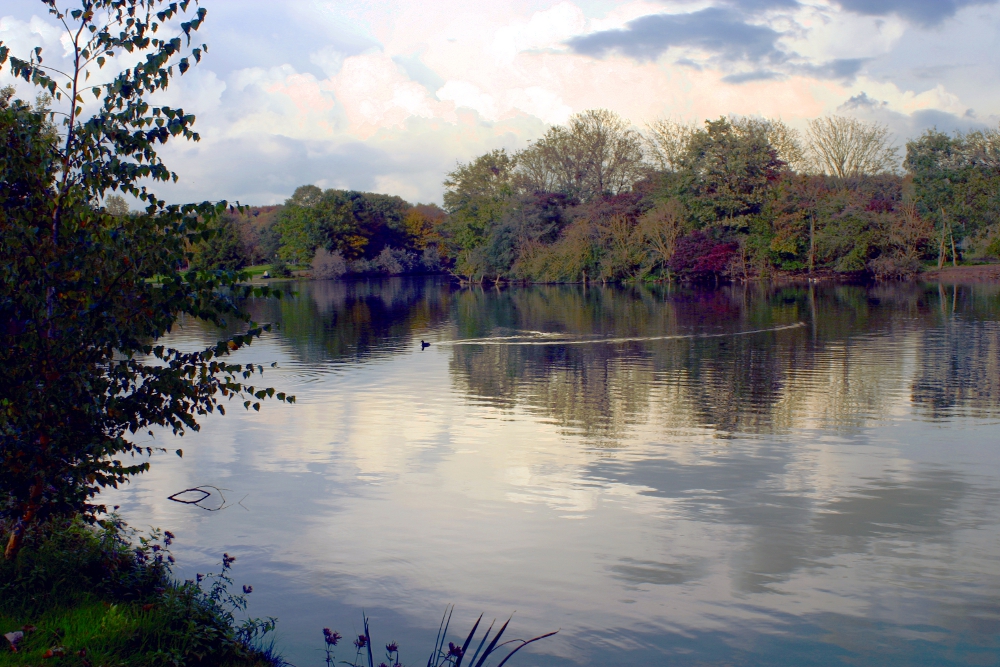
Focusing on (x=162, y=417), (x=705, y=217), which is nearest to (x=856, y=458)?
(x=162, y=417)

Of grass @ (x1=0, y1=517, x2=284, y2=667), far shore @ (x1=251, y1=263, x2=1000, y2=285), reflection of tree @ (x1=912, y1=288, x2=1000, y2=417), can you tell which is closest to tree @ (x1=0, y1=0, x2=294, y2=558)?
grass @ (x1=0, y1=517, x2=284, y2=667)

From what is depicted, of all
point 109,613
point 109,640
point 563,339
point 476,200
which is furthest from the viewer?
point 476,200

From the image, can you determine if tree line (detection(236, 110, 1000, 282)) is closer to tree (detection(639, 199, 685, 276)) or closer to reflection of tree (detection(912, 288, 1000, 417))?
tree (detection(639, 199, 685, 276))

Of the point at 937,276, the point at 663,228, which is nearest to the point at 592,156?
the point at 663,228

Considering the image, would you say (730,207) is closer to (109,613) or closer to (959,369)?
(959,369)

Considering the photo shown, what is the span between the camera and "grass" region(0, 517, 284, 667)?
16.7 feet

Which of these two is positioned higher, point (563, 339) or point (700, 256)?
point (700, 256)

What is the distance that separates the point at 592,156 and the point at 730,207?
14086mm

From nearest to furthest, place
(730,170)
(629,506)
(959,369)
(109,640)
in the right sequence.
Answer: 1. (109,640)
2. (629,506)
3. (959,369)
4. (730,170)

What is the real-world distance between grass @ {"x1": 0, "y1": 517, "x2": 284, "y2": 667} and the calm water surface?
1.99 feet

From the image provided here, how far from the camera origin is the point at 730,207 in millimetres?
59656

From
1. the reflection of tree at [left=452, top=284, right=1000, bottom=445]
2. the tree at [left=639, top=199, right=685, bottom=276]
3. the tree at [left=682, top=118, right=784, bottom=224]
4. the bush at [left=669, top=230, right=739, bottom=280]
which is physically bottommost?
the reflection of tree at [left=452, top=284, right=1000, bottom=445]

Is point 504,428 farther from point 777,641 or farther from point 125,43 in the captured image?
point 125,43

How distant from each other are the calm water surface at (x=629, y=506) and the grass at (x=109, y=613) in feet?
1.99
